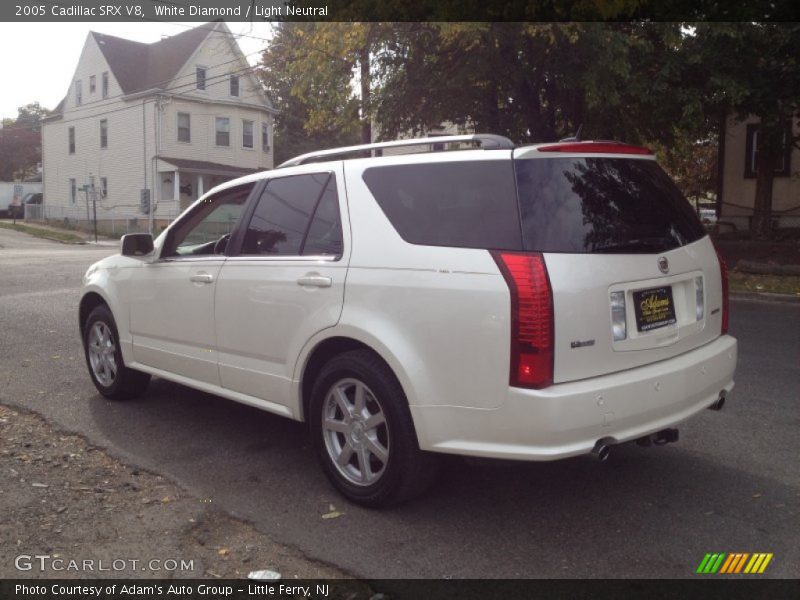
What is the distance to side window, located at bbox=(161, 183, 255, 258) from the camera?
5.20 m

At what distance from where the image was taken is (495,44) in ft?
46.1

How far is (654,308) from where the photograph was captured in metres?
3.79

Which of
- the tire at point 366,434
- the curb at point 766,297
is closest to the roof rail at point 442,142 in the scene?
the tire at point 366,434

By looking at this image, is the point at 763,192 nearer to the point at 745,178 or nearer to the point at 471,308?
the point at 745,178

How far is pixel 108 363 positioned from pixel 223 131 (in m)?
38.2

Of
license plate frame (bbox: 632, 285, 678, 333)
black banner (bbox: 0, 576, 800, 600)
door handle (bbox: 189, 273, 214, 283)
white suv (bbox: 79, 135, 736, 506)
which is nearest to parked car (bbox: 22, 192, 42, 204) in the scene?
door handle (bbox: 189, 273, 214, 283)

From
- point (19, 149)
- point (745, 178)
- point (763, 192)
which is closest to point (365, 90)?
point (763, 192)

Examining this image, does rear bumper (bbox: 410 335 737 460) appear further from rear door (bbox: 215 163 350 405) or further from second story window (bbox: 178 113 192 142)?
second story window (bbox: 178 113 192 142)

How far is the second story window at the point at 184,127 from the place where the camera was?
40312 millimetres

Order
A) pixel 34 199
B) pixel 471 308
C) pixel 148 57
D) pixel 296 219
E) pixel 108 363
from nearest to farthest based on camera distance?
pixel 471 308 < pixel 296 219 < pixel 108 363 < pixel 148 57 < pixel 34 199

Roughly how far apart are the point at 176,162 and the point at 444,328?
37755 mm

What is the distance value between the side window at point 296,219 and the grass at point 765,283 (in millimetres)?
10340

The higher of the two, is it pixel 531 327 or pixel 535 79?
pixel 535 79

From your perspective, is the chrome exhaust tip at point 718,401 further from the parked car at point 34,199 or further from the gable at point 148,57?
the parked car at point 34,199
